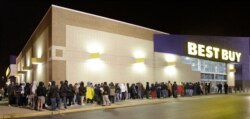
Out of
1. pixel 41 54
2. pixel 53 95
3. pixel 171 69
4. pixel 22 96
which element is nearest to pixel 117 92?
pixel 22 96

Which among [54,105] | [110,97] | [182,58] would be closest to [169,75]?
[182,58]

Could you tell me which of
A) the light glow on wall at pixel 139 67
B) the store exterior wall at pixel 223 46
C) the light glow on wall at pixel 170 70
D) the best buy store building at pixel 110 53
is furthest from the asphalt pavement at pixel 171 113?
the store exterior wall at pixel 223 46

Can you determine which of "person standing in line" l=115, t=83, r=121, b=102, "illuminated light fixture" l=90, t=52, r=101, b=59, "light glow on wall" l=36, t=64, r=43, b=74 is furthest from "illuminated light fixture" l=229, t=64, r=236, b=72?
"light glow on wall" l=36, t=64, r=43, b=74

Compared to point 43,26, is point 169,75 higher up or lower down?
lower down

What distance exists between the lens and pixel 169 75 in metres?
40.6

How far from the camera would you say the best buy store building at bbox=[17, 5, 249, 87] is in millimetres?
29031

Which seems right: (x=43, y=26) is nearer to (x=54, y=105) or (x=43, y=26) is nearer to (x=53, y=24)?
(x=53, y=24)

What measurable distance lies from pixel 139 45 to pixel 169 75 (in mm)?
6043

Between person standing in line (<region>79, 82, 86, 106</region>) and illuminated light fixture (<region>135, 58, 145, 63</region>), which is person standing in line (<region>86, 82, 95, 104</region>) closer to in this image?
person standing in line (<region>79, 82, 86, 106</region>)

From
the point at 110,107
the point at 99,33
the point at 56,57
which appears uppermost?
the point at 99,33

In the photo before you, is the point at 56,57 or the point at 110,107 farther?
the point at 56,57

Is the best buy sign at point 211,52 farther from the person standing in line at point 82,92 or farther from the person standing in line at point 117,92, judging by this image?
the person standing in line at point 82,92

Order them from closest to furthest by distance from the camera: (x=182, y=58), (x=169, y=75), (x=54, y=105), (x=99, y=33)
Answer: (x=54, y=105), (x=99, y=33), (x=169, y=75), (x=182, y=58)

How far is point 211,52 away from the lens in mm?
48812
